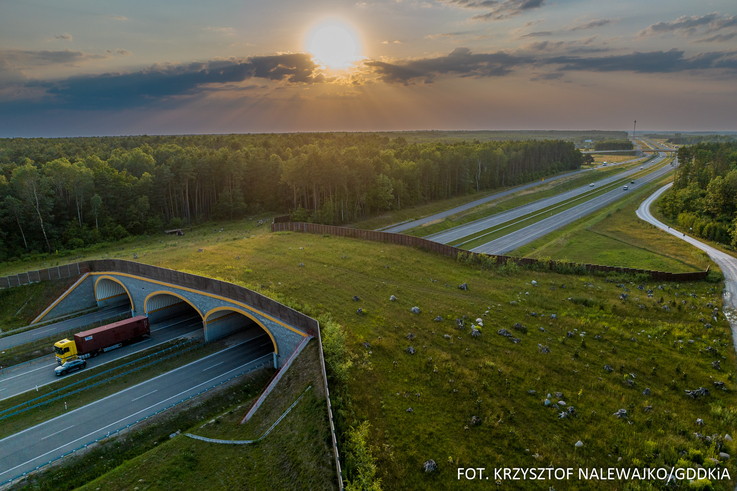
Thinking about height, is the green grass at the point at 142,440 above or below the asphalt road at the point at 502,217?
below

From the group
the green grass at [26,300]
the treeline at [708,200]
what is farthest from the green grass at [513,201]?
the green grass at [26,300]

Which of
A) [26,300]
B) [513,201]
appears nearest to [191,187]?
[26,300]

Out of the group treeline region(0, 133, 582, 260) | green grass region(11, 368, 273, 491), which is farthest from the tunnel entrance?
treeline region(0, 133, 582, 260)

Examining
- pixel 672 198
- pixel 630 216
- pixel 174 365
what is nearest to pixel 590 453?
pixel 174 365

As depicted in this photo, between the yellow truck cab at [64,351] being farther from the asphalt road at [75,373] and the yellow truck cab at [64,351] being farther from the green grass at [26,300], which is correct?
the green grass at [26,300]

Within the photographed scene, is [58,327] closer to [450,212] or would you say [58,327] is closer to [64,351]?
[64,351]

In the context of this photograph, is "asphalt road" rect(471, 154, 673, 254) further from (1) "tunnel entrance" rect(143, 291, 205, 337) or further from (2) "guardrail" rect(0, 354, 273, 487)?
(2) "guardrail" rect(0, 354, 273, 487)
